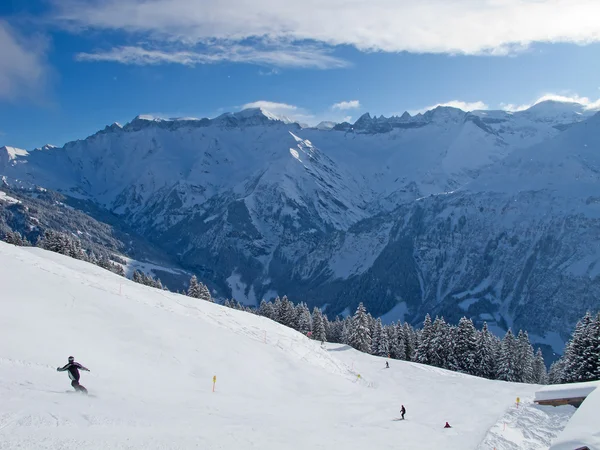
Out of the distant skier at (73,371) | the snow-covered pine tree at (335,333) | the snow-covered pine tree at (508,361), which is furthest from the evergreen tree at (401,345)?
the distant skier at (73,371)

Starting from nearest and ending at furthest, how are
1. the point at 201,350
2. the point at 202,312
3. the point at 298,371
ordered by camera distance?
1. the point at 201,350
2. the point at 298,371
3. the point at 202,312

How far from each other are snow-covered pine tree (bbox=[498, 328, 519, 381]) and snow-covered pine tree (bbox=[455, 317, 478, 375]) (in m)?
3.19

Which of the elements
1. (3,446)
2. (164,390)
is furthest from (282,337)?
(3,446)

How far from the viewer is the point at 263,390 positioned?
26250 millimetres

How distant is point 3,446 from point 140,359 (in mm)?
12840

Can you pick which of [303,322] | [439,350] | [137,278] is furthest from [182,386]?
[137,278]

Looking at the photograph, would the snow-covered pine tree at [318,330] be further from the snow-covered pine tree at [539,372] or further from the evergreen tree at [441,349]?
the snow-covered pine tree at [539,372]

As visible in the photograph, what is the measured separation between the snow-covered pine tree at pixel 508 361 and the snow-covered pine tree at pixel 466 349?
3.19 m

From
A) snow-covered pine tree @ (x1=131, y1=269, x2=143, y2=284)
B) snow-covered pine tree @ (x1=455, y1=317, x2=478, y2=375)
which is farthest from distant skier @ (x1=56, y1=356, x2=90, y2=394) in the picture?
snow-covered pine tree @ (x1=131, y1=269, x2=143, y2=284)

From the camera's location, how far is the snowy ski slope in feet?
45.5

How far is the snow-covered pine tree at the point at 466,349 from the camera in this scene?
59656mm

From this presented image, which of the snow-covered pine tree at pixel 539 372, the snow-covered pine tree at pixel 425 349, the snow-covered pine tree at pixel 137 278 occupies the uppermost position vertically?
the snow-covered pine tree at pixel 137 278

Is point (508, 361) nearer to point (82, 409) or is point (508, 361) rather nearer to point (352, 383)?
point (352, 383)

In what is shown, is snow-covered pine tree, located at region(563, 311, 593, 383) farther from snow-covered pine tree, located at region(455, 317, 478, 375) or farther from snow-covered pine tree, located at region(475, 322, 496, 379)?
snow-covered pine tree, located at region(455, 317, 478, 375)
